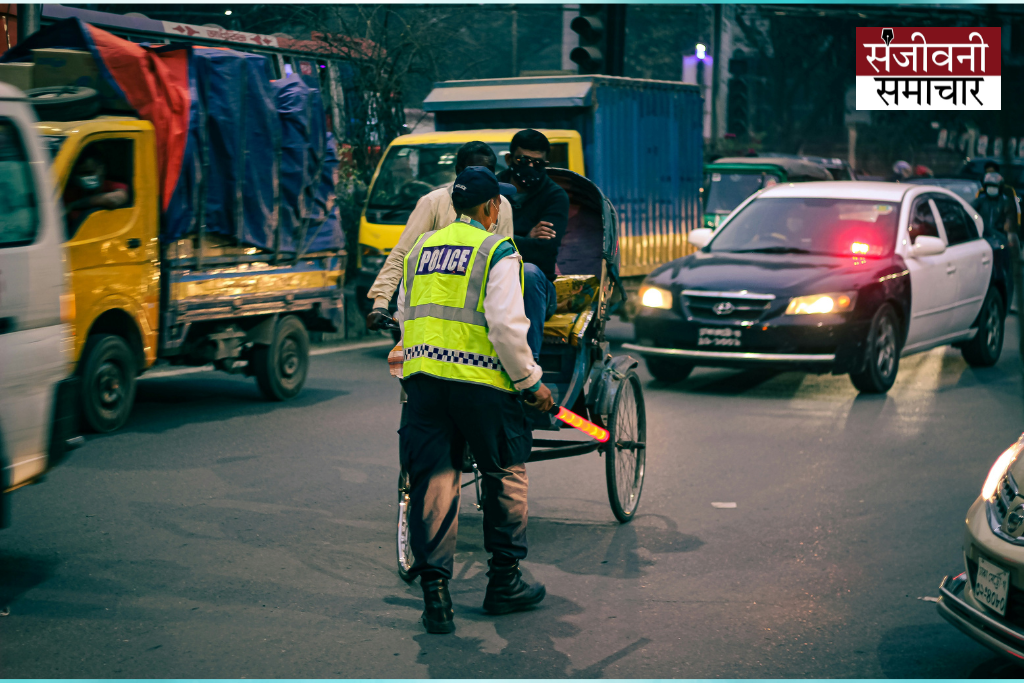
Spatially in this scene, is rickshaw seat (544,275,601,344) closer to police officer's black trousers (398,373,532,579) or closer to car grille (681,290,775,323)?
police officer's black trousers (398,373,532,579)

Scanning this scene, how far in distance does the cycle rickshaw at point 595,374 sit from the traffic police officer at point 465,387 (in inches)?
39.8

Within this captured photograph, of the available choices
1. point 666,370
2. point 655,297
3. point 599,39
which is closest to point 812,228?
point 655,297

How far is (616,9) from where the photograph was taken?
1648 centimetres

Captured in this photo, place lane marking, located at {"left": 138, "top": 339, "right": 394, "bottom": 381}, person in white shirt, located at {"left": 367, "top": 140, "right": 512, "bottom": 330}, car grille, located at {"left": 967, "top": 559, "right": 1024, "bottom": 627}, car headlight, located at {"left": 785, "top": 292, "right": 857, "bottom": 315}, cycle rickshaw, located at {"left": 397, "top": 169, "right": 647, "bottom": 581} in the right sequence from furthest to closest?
lane marking, located at {"left": 138, "top": 339, "right": 394, "bottom": 381} → car headlight, located at {"left": 785, "top": 292, "right": 857, "bottom": 315} → cycle rickshaw, located at {"left": 397, "top": 169, "right": 647, "bottom": 581} → person in white shirt, located at {"left": 367, "top": 140, "right": 512, "bottom": 330} → car grille, located at {"left": 967, "top": 559, "right": 1024, "bottom": 627}

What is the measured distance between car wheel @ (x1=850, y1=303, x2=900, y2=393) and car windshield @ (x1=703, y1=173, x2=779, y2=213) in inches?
374

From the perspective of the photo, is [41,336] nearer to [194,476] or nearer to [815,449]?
[194,476]

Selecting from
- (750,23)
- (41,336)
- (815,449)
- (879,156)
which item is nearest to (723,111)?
(750,23)

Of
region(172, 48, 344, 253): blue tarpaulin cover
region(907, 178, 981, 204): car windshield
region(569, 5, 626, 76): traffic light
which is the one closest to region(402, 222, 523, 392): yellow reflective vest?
region(172, 48, 344, 253): blue tarpaulin cover

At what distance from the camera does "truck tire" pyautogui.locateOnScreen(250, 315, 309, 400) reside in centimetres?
984

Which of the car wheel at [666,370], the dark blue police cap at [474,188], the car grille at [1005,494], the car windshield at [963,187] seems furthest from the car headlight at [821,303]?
the car windshield at [963,187]

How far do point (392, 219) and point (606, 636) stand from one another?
863 cm

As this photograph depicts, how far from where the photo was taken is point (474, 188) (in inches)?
183

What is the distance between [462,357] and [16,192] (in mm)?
2427

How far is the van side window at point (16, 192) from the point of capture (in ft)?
17.6
